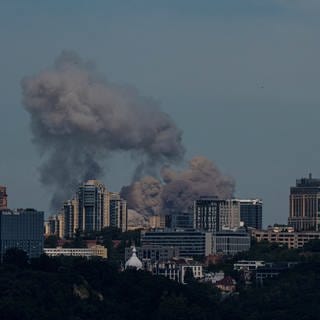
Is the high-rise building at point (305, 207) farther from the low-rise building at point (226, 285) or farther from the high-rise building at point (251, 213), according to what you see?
the low-rise building at point (226, 285)

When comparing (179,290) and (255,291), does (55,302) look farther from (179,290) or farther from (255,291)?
(255,291)

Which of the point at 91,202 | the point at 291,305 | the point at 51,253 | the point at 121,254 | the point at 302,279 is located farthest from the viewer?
the point at 91,202

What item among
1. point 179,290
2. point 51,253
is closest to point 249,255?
point 51,253

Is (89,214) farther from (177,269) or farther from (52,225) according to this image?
(177,269)

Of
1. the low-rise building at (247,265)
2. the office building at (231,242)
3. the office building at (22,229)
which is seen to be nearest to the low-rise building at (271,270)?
the low-rise building at (247,265)

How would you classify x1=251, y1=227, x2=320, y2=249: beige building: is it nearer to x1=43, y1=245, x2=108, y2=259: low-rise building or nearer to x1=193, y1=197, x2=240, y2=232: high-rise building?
x1=193, y1=197, x2=240, y2=232: high-rise building

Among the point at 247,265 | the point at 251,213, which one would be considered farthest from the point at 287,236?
the point at 247,265
